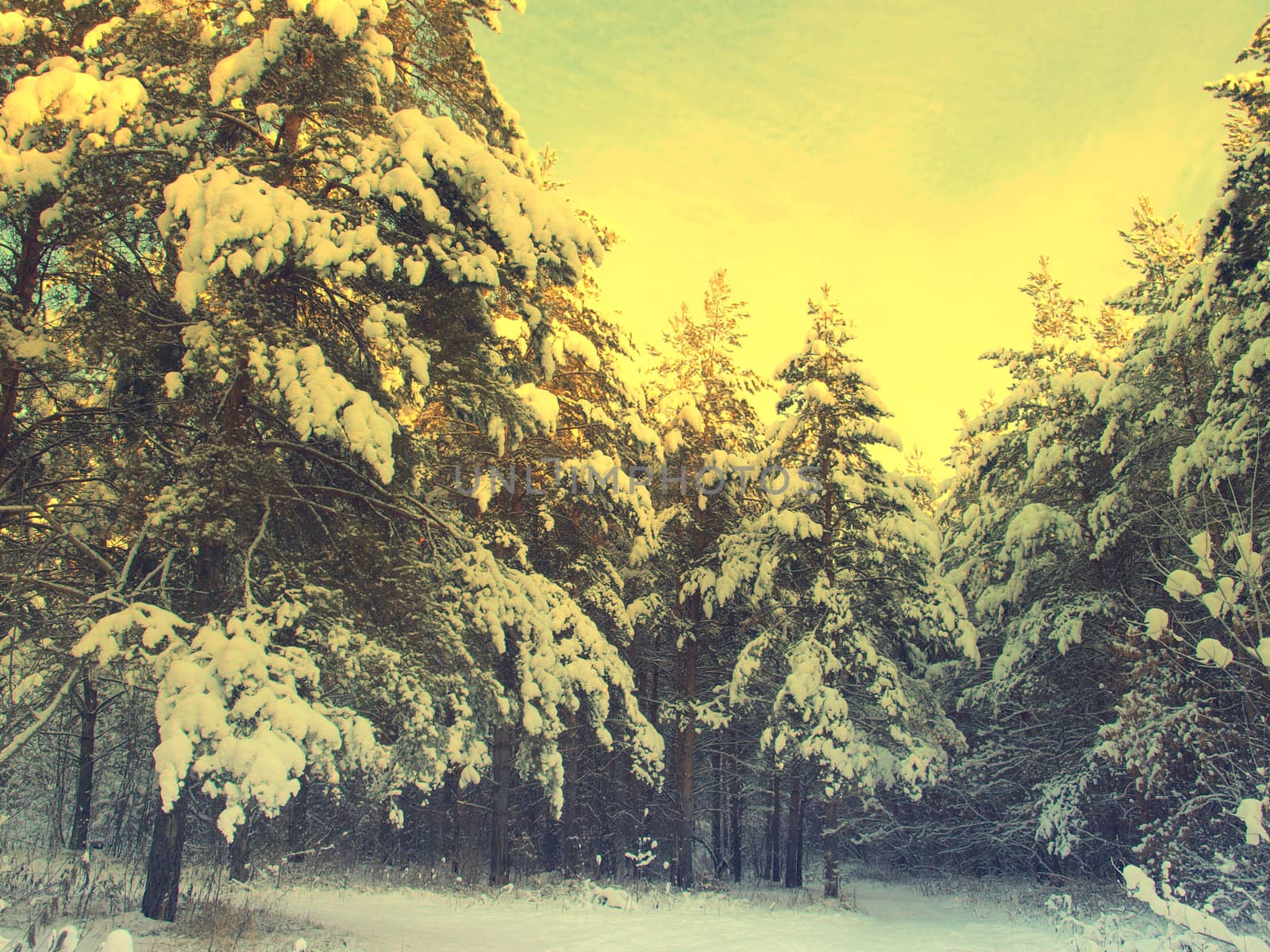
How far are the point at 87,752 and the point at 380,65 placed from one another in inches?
568

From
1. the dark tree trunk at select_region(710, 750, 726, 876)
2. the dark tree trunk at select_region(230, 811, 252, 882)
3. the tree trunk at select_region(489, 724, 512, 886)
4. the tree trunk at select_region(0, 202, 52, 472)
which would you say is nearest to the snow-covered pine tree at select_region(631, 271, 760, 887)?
the tree trunk at select_region(489, 724, 512, 886)

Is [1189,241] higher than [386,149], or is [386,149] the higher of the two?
[1189,241]

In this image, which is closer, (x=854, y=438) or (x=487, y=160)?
(x=487, y=160)

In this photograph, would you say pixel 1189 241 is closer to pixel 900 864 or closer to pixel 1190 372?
pixel 1190 372

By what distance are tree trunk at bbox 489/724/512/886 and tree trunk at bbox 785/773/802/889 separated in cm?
730

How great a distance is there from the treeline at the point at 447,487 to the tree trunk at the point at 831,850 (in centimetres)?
11

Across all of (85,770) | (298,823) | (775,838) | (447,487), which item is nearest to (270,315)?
(447,487)

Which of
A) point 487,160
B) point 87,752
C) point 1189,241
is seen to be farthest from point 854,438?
point 87,752

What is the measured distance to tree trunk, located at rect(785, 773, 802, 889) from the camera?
18.9m

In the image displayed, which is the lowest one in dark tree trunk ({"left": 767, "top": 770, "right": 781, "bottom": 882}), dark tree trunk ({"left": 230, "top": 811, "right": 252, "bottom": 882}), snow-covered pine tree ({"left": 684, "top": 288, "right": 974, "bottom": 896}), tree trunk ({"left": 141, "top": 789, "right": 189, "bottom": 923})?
dark tree trunk ({"left": 767, "top": 770, "right": 781, "bottom": 882})

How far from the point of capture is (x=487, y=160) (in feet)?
24.8

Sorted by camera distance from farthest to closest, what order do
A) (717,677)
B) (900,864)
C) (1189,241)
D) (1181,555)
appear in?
(900,864), (717,677), (1189,241), (1181,555)

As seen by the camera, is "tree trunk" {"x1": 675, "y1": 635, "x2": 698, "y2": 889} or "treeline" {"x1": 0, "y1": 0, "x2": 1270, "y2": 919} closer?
"treeline" {"x1": 0, "y1": 0, "x2": 1270, "y2": 919}

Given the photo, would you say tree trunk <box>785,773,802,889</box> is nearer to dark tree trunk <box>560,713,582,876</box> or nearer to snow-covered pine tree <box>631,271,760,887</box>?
snow-covered pine tree <box>631,271,760,887</box>
